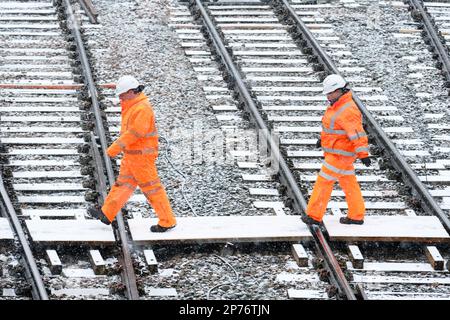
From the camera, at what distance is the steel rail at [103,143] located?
1084 cm

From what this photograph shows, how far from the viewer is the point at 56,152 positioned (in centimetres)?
1334

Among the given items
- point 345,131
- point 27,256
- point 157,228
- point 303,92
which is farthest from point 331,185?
point 303,92

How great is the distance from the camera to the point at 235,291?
10.9 m

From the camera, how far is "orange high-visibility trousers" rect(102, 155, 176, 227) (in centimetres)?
1152

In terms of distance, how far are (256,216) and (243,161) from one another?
56.8 inches

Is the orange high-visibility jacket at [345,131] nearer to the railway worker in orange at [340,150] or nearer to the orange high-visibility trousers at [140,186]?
the railway worker in orange at [340,150]

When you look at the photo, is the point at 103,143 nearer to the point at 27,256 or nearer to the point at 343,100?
the point at 27,256

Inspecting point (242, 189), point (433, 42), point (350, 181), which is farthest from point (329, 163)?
point (433, 42)

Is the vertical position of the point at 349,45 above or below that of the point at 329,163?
above

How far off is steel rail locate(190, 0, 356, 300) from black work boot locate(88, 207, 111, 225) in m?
2.13

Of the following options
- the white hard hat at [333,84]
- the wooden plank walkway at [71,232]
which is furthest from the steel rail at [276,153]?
the wooden plank walkway at [71,232]

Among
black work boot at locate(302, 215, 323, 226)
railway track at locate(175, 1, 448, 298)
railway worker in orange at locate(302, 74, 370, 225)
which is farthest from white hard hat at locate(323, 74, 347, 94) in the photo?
railway track at locate(175, 1, 448, 298)

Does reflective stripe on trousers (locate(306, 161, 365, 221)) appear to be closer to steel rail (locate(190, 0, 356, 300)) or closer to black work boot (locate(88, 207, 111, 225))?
steel rail (locate(190, 0, 356, 300))
